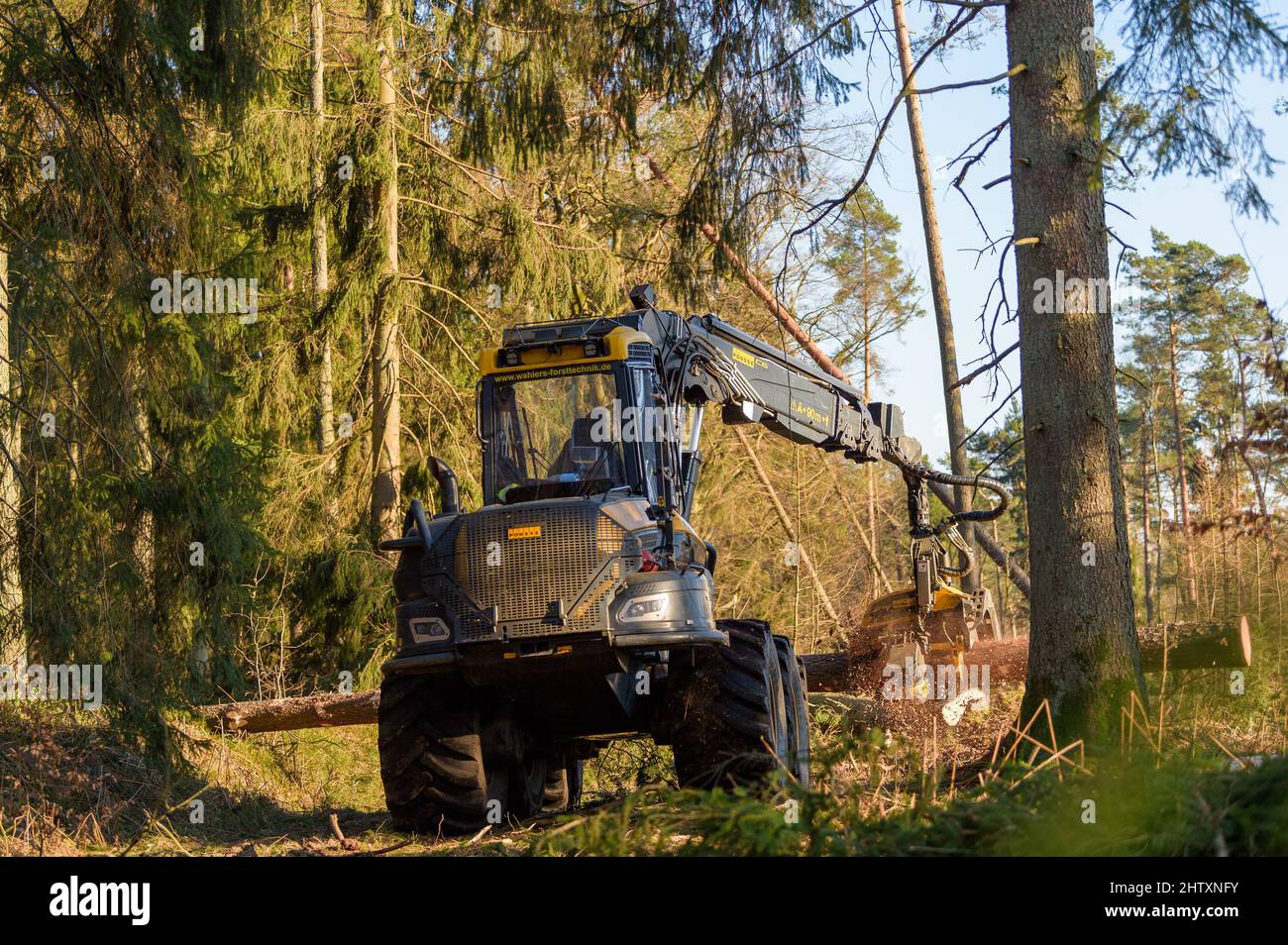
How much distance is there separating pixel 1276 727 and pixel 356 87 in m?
14.9

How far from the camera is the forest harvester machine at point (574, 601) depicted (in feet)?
24.1

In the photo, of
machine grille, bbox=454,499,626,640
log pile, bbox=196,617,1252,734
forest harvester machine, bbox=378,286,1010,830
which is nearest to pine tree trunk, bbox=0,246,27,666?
forest harvester machine, bbox=378,286,1010,830

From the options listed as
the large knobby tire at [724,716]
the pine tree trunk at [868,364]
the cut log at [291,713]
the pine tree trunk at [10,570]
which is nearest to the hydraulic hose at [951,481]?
the large knobby tire at [724,716]

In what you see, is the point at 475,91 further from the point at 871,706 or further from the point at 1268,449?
the point at 1268,449

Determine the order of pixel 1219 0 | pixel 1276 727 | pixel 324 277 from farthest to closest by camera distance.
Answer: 1. pixel 324 277
2. pixel 1276 727
3. pixel 1219 0

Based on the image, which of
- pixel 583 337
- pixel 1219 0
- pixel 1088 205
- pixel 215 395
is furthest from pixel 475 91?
pixel 1219 0

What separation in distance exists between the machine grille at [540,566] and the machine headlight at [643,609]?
0.46 ft

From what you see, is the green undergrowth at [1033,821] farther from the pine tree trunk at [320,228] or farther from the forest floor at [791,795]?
the pine tree trunk at [320,228]

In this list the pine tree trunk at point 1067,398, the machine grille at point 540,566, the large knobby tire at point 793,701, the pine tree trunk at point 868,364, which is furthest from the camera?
the pine tree trunk at point 868,364

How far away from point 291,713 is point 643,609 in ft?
20.7

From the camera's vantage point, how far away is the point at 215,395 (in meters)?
14.3

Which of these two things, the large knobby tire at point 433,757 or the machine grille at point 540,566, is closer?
the machine grille at point 540,566

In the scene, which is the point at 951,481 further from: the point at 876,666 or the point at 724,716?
the point at 724,716

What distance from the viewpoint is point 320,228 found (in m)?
17.6
